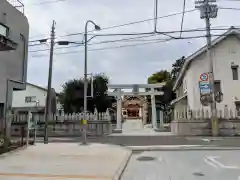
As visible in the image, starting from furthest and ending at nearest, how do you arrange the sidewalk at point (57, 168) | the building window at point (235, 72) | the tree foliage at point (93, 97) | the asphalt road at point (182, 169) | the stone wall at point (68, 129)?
the tree foliage at point (93, 97) → the building window at point (235, 72) → the stone wall at point (68, 129) → the asphalt road at point (182, 169) → the sidewalk at point (57, 168)

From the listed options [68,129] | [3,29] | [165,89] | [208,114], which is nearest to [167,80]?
[165,89]

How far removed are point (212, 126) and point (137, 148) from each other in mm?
9823

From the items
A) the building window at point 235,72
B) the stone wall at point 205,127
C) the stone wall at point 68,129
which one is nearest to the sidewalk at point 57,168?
the stone wall at point 68,129

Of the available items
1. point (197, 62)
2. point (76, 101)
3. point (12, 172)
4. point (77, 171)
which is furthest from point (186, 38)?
point (76, 101)

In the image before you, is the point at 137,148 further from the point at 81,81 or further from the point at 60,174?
the point at 81,81

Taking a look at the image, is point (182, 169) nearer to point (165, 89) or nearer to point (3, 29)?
point (3, 29)

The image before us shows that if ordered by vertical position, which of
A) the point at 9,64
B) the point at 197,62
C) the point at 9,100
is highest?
the point at 197,62

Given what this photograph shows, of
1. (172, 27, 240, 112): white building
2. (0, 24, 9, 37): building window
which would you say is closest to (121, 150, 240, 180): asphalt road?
(0, 24, 9, 37): building window

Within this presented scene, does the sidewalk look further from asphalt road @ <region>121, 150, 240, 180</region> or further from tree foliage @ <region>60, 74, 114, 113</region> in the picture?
tree foliage @ <region>60, 74, 114, 113</region>

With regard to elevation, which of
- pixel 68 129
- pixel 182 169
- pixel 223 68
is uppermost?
pixel 223 68

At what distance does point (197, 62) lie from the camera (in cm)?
2902

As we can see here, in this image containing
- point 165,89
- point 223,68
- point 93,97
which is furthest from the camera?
point 165,89

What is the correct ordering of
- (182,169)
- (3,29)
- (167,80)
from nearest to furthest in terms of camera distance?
1. (182,169)
2. (3,29)
3. (167,80)

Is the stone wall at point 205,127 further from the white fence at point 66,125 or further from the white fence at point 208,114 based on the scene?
the white fence at point 66,125
